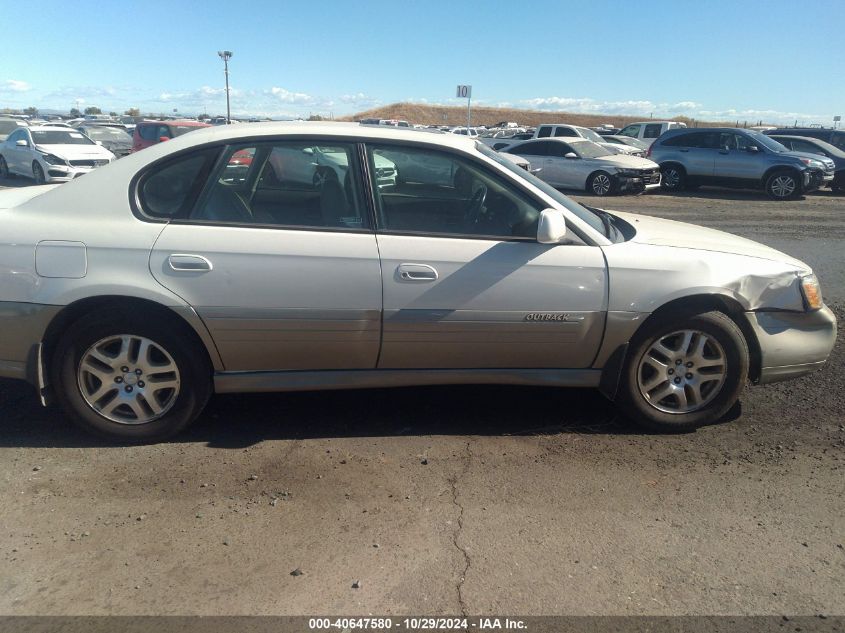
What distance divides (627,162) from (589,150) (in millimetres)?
1225

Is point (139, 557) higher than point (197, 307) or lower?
lower

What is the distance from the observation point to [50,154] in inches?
703

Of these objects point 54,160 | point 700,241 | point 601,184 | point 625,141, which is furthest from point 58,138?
point 625,141

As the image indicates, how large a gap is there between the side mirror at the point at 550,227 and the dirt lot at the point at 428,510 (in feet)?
3.86

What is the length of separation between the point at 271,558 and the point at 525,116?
79.6 m

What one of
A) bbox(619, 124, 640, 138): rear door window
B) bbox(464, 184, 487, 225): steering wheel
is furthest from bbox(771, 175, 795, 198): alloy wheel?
bbox(464, 184, 487, 225): steering wheel

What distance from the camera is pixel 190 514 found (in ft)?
10.5

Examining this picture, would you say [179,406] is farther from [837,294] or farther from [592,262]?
[837,294]

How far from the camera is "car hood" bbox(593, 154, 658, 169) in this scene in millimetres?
17388

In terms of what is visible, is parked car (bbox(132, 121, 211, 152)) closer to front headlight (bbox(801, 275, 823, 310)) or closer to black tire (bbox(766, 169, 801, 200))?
black tire (bbox(766, 169, 801, 200))

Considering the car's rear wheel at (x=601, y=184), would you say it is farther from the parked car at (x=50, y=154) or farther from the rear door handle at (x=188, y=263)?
the rear door handle at (x=188, y=263)

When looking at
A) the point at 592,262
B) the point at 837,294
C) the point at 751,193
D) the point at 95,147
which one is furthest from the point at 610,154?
the point at 592,262

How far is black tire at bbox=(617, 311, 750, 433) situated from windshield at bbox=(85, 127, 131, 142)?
27244 millimetres

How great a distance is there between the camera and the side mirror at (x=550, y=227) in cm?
366
